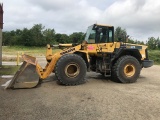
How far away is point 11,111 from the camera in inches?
269

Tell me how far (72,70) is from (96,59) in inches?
69.3

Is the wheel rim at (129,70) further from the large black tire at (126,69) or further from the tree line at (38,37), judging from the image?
the tree line at (38,37)

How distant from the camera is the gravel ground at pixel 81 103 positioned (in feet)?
21.6

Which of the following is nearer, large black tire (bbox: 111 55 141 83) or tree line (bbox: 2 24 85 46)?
large black tire (bbox: 111 55 141 83)

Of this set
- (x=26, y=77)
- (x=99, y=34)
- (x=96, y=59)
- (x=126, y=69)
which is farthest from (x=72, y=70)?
(x=126, y=69)

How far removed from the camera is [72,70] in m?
11.1

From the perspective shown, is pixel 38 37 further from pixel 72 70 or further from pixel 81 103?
pixel 81 103

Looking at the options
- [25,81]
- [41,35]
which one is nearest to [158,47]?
[41,35]

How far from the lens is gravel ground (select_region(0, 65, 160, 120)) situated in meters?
6.57

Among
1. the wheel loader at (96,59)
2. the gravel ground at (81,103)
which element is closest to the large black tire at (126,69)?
the wheel loader at (96,59)

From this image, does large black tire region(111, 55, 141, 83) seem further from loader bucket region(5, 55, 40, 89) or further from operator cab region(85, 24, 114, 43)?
loader bucket region(5, 55, 40, 89)

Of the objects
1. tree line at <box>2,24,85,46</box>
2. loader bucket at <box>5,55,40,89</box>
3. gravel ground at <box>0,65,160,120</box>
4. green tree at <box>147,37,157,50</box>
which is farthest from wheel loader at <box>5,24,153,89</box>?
tree line at <box>2,24,85,46</box>

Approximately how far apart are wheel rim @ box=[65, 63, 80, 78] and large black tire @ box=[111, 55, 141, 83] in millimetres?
1803

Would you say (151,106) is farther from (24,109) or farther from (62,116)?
(24,109)
